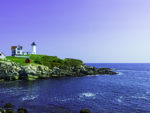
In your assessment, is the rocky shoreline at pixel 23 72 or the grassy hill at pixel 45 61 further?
the grassy hill at pixel 45 61

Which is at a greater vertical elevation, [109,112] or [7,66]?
[7,66]

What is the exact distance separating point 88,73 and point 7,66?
5694 cm

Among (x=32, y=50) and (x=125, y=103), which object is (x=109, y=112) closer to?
(x=125, y=103)

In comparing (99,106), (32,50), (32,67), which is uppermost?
(32,50)

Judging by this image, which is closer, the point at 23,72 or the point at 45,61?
the point at 23,72

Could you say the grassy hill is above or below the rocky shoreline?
above

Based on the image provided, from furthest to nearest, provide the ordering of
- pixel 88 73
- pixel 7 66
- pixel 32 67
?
pixel 88 73, pixel 32 67, pixel 7 66

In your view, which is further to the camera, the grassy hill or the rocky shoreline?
the grassy hill

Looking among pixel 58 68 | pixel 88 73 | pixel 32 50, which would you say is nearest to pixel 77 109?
pixel 58 68

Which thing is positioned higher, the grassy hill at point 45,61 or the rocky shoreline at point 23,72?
the grassy hill at point 45,61

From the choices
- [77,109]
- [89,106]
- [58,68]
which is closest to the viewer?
[77,109]

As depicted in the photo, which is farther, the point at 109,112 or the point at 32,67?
the point at 32,67

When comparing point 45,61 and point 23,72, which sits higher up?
point 45,61

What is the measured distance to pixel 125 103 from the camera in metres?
32.8
